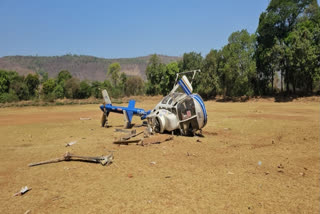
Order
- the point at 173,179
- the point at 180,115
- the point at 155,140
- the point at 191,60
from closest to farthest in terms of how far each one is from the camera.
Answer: the point at 173,179 → the point at 155,140 → the point at 180,115 → the point at 191,60

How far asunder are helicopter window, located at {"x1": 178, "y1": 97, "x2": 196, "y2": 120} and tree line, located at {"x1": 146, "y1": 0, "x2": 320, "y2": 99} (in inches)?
1435

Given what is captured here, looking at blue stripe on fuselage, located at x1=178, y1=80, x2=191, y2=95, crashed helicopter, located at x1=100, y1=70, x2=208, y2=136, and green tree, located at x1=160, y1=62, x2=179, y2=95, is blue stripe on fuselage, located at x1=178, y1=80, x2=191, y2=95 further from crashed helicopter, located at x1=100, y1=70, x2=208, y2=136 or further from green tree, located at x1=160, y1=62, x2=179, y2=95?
green tree, located at x1=160, y1=62, x2=179, y2=95

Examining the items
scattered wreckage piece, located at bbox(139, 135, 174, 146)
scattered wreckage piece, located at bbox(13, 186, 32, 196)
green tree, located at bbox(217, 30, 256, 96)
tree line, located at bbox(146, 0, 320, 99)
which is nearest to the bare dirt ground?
scattered wreckage piece, located at bbox(13, 186, 32, 196)

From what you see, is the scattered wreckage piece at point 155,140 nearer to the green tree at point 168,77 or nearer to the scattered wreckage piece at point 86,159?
the scattered wreckage piece at point 86,159

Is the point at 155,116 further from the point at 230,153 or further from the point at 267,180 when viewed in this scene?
the point at 267,180

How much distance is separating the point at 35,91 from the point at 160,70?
4145 cm

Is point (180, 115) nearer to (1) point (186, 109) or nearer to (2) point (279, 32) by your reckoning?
(1) point (186, 109)

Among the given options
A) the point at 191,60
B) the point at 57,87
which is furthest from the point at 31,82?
the point at 191,60

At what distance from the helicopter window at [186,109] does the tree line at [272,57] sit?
36.4 m

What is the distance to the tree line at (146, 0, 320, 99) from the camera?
134 feet

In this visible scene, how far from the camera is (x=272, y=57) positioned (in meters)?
45.4

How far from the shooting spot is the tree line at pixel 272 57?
1612 inches

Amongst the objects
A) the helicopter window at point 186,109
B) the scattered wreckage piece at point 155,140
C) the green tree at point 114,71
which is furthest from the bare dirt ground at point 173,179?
the green tree at point 114,71

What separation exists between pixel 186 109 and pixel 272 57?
40.2 m
